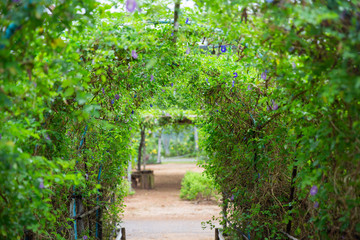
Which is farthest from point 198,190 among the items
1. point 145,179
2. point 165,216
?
point 145,179

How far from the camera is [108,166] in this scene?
14.5 feet

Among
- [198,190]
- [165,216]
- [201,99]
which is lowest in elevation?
[165,216]

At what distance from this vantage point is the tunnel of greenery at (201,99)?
180 centimetres

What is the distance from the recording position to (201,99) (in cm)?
453

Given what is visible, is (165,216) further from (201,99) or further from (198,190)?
(201,99)

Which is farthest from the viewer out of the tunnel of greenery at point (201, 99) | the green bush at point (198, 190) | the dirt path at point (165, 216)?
the green bush at point (198, 190)

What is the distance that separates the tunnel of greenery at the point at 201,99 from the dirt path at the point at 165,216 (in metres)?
2.49

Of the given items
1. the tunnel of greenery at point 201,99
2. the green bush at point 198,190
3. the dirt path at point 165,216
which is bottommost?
the dirt path at point 165,216

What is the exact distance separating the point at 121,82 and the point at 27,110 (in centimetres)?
162

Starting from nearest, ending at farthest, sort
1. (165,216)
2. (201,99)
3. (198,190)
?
(201,99) < (165,216) < (198,190)

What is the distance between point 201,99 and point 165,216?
195 inches

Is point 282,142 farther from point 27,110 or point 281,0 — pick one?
point 27,110

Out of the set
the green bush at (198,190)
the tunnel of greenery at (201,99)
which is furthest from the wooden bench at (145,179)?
the tunnel of greenery at (201,99)

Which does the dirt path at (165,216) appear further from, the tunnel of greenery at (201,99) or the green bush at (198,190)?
the tunnel of greenery at (201,99)
